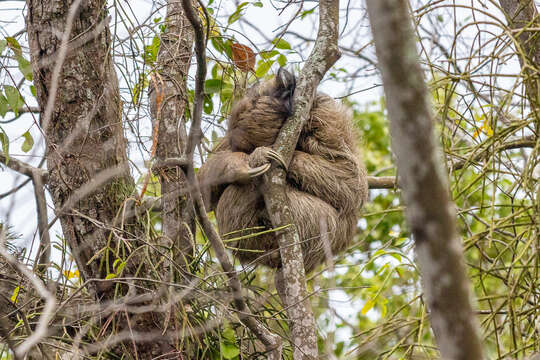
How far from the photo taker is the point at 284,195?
12.5ft

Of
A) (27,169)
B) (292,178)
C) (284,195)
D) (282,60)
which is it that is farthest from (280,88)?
(27,169)

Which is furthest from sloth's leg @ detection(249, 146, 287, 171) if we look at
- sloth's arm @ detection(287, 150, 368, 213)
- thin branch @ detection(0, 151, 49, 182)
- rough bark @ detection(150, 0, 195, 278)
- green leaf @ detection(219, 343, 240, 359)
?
thin branch @ detection(0, 151, 49, 182)

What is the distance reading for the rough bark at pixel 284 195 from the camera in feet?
10.9

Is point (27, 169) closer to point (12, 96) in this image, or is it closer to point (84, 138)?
point (12, 96)

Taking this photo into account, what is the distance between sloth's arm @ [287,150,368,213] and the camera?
454cm

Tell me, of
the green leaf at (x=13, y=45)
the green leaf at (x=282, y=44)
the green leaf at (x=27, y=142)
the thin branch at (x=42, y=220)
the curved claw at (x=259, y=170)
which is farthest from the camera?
the green leaf at (x=282, y=44)

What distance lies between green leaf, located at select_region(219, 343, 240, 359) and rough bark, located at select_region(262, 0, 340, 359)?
1.33 feet

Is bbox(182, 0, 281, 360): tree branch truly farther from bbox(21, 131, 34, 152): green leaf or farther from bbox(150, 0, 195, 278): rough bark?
bbox(21, 131, 34, 152): green leaf

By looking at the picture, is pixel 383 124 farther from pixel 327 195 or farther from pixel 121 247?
pixel 121 247

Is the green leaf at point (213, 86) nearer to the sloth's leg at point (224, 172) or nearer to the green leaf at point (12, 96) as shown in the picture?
the sloth's leg at point (224, 172)

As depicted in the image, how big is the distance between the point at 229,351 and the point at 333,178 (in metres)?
1.76

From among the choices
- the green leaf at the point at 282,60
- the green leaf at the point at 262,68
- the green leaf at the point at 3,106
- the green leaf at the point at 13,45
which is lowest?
the green leaf at the point at 3,106

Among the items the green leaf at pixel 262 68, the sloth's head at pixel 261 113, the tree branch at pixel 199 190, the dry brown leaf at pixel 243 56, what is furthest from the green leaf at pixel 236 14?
the tree branch at pixel 199 190

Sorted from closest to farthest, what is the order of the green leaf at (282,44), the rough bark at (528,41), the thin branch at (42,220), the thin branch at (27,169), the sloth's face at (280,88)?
the rough bark at (528,41), the thin branch at (42,220), the thin branch at (27,169), the green leaf at (282,44), the sloth's face at (280,88)
